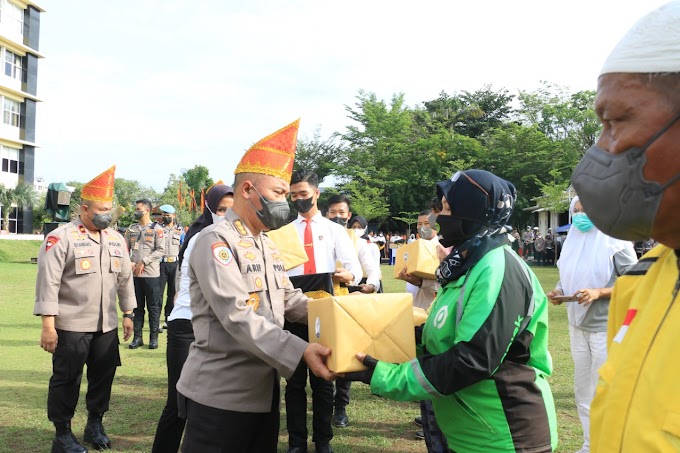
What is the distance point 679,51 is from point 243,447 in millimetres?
2556

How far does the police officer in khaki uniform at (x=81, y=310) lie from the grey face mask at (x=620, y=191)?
4.61 m

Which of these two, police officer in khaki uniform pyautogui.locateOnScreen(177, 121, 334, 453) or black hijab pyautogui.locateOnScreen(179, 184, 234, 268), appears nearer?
police officer in khaki uniform pyautogui.locateOnScreen(177, 121, 334, 453)

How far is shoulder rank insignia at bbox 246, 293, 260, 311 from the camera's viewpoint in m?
2.84

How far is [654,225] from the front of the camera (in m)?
1.20

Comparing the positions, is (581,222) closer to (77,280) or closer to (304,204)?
(304,204)

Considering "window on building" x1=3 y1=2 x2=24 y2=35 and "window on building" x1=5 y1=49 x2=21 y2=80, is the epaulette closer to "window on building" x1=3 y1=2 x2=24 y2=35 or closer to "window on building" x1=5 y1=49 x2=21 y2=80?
"window on building" x1=5 y1=49 x2=21 y2=80

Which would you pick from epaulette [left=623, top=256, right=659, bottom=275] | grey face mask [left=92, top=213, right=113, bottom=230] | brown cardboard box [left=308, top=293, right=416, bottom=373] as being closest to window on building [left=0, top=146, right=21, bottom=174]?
grey face mask [left=92, top=213, right=113, bottom=230]

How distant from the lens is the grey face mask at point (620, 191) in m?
1.17

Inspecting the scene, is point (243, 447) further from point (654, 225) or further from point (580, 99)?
point (580, 99)

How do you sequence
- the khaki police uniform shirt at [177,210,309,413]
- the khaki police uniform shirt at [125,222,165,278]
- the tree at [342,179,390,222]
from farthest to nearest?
1. the tree at [342,179,390,222]
2. the khaki police uniform shirt at [125,222,165,278]
3. the khaki police uniform shirt at [177,210,309,413]

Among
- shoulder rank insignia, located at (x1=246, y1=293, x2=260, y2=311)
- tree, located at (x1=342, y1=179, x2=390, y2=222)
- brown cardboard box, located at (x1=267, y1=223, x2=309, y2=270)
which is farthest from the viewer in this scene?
tree, located at (x1=342, y1=179, x2=390, y2=222)

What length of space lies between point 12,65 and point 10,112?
10.9 feet

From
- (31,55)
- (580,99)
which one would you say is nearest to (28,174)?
(31,55)

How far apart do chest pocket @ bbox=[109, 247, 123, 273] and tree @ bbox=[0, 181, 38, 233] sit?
33438 mm
